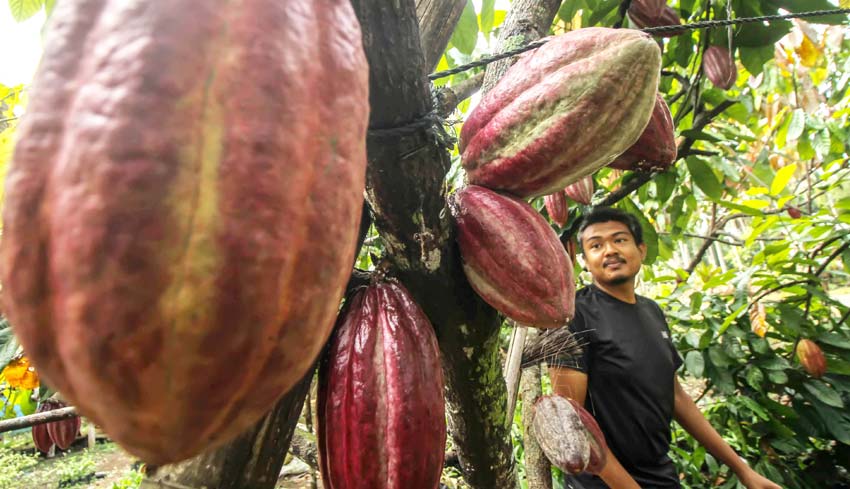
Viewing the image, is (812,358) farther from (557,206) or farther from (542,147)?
(542,147)

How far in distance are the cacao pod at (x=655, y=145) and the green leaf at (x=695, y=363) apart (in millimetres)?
2207

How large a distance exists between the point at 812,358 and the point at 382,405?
113 inches

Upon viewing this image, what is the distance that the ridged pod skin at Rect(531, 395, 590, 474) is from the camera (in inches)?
59.5

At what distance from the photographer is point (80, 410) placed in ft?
0.95

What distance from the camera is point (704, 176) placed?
7.09 ft

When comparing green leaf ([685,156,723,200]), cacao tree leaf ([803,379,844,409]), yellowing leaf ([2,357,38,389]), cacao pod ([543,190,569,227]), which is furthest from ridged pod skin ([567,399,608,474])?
cacao tree leaf ([803,379,844,409])

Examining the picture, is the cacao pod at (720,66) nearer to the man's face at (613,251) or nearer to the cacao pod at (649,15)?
the cacao pod at (649,15)

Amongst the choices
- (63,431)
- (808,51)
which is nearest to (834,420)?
(808,51)

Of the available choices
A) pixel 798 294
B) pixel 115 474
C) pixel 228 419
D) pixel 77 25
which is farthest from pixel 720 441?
pixel 115 474

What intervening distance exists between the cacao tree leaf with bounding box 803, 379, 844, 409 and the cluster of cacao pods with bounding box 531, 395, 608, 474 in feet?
6.04

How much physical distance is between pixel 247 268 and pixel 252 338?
4 cm

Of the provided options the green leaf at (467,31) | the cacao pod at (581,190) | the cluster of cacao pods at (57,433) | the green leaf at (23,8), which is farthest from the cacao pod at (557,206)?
the cluster of cacao pods at (57,433)

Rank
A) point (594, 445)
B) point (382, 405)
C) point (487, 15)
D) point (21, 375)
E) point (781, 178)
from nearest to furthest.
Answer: point (382, 405) → point (21, 375) → point (594, 445) → point (487, 15) → point (781, 178)

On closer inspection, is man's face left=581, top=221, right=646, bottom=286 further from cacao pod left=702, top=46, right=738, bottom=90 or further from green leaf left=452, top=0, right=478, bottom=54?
green leaf left=452, top=0, right=478, bottom=54
